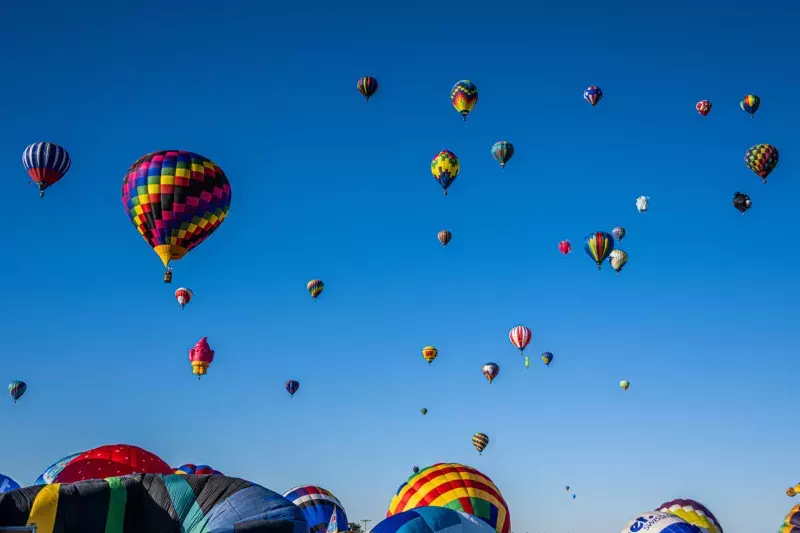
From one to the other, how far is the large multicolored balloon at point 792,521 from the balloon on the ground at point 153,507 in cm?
2585

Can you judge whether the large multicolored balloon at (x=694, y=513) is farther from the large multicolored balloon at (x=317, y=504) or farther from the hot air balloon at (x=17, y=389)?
the hot air balloon at (x=17, y=389)

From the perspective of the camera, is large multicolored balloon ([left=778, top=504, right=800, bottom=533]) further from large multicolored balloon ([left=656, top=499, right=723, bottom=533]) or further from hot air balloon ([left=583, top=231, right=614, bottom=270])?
hot air balloon ([left=583, top=231, right=614, bottom=270])

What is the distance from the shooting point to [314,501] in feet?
97.3

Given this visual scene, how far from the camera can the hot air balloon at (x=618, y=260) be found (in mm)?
40594

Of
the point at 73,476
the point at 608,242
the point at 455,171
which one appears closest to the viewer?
the point at 73,476

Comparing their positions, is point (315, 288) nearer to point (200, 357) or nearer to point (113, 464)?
point (200, 357)

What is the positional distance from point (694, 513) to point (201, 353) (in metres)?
21.4

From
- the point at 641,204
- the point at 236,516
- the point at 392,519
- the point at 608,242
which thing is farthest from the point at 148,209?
the point at 641,204

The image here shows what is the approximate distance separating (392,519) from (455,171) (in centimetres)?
2565

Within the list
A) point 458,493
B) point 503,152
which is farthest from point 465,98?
point 458,493

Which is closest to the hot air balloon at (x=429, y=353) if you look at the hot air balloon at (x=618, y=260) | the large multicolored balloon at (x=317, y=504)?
the hot air balloon at (x=618, y=260)

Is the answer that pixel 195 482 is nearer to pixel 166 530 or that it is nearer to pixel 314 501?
pixel 166 530

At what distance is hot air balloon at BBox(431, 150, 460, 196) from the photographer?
3628 centimetres

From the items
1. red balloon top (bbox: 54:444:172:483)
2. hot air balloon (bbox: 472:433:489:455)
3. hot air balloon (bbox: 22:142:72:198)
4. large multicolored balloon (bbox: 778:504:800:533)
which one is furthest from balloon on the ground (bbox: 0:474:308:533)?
hot air balloon (bbox: 472:433:489:455)
